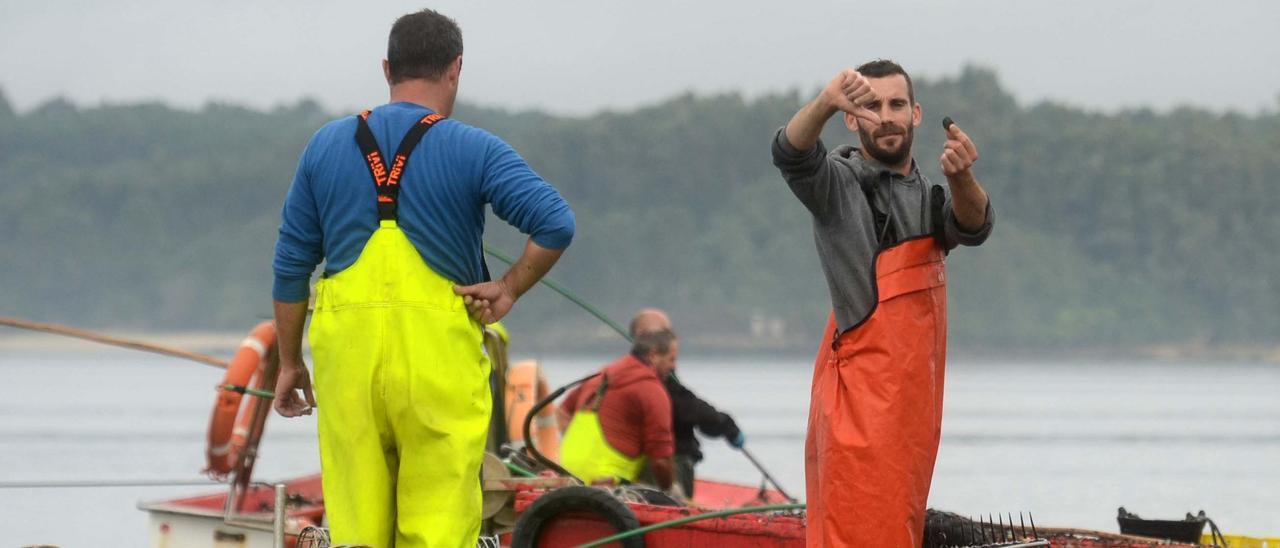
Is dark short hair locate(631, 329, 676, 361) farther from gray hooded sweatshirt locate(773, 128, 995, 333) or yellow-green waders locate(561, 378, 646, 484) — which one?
gray hooded sweatshirt locate(773, 128, 995, 333)

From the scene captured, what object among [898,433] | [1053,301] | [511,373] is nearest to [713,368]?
[1053,301]

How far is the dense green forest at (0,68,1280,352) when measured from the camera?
8731 cm

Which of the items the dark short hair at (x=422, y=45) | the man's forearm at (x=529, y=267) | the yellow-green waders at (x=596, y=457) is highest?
the dark short hair at (x=422, y=45)

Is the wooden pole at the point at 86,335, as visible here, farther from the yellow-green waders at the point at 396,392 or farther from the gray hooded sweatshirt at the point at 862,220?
the gray hooded sweatshirt at the point at 862,220

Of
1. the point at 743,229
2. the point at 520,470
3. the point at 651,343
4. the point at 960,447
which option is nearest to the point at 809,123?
the point at 520,470

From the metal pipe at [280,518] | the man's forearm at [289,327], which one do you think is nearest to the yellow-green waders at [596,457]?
the metal pipe at [280,518]

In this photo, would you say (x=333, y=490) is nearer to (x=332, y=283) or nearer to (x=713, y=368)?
(x=332, y=283)

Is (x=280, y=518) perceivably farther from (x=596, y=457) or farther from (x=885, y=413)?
(x=596, y=457)

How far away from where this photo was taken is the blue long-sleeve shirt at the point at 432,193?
4.49 m

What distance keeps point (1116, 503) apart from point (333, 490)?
51.1 ft

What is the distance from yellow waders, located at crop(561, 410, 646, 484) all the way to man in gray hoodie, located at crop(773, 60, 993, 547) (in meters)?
5.08

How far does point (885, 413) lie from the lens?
14.9ft

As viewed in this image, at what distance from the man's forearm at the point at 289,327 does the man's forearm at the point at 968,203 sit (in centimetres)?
145

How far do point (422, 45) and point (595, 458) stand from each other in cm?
543
